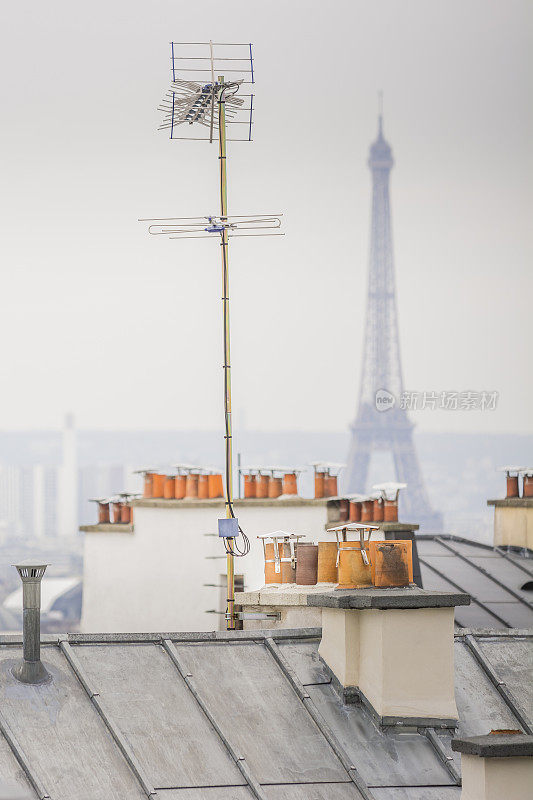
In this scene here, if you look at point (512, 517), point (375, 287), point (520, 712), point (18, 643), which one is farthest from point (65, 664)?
point (375, 287)

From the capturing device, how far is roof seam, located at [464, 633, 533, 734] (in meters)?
7.94

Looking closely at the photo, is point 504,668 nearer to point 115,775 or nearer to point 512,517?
point 115,775

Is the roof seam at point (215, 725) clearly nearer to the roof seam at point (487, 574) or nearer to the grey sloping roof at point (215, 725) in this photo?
the grey sloping roof at point (215, 725)

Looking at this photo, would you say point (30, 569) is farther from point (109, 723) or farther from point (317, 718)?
point (317, 718)

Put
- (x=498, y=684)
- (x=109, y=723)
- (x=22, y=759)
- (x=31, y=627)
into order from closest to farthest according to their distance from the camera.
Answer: (x=22, y=759), (x=109, y=723), (x=31, y=627), (x=498, y=684)

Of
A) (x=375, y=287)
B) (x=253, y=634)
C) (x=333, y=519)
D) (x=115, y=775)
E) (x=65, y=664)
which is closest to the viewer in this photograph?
(x=115, y=775)

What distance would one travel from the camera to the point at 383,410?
50.0 metres

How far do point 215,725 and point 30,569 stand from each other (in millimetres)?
1371

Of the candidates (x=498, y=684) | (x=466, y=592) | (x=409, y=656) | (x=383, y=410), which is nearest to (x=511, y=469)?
(x=466, y=592)

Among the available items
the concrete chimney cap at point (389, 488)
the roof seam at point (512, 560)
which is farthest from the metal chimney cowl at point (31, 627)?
the roof seam at point (512, 560)

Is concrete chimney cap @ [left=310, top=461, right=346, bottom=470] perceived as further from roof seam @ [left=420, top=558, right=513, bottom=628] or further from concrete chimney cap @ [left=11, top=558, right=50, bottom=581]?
concrete chimney cap @ [left=11, top=558, right=50, bottom=581]

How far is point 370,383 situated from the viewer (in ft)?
176

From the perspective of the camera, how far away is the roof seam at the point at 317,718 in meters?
7.12

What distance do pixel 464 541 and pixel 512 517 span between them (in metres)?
1.04
